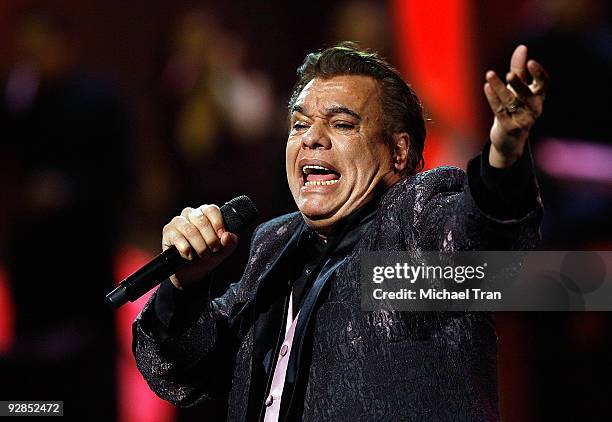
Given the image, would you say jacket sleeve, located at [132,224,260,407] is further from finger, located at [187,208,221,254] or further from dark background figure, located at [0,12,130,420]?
dark background figure, located at [0,12,130,420]

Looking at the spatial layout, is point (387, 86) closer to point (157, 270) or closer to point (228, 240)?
point (228, 240)

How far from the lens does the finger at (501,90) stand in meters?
1.09

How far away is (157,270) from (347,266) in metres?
0.34

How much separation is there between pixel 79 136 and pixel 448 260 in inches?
76.3

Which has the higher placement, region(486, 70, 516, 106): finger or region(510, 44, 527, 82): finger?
region(510, 44, 527, 82): finger

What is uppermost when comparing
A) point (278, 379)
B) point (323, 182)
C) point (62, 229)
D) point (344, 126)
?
point (62, 229)

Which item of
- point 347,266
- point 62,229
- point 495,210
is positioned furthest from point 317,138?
point 62,229

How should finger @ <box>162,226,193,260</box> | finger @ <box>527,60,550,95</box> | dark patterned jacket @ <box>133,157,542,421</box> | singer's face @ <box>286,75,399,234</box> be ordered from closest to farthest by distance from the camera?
finger @ <box>527,60,550,95</box>, dark patterned jacket @ <box>133,157,542,421</box>, finger @ <box>162,226,193,260</box>, singer's face @ <box>286,75,399,234</box>

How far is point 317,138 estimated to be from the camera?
1.65 metres

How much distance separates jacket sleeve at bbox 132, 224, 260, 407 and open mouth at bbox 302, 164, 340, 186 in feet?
0.93

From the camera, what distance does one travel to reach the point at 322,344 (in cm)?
141

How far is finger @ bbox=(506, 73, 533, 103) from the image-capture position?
3.53ft

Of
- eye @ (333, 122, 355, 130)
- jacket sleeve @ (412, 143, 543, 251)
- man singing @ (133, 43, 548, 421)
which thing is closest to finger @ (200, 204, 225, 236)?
man singing @ (133, 43, 548, 421)

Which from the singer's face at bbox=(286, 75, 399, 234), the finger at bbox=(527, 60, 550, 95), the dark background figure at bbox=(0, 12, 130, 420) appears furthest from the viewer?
the dark background figure at bbox=(0, 12, 130, 420)
